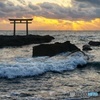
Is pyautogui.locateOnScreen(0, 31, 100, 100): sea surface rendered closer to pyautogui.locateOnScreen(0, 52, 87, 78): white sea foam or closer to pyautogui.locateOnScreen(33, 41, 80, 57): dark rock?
pyautogui.locateOnScreen(0, 52, 87, 78): white sea foam

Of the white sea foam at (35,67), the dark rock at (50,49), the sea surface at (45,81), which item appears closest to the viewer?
the sea surface at (45,81)

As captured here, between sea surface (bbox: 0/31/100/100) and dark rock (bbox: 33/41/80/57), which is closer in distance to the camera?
sea surface (bbox: 0/31/100/100)

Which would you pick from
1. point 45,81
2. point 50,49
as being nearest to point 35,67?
point 45,81

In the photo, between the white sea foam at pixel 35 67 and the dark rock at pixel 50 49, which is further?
the dark rock at pixel 50 49

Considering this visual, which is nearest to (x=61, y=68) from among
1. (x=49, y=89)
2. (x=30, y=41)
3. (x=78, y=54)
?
(x=78, y=54)

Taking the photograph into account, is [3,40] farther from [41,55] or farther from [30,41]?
[41,55]

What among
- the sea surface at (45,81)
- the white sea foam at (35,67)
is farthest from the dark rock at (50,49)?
the sea surface at (45,81)

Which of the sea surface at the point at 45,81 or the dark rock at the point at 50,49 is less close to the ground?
the dark rock at the point at 50,49

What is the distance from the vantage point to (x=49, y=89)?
15.7 metres

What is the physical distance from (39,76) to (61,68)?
11.4 feet

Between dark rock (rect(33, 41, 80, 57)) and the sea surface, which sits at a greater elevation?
dark rock (rect(33, 41, 80, 57))

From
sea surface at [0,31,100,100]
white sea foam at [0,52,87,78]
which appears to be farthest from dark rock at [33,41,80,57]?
sea surface at [0,31,100,100]

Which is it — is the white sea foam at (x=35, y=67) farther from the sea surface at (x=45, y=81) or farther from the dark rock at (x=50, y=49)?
the dark rock at (x=50, y=49)

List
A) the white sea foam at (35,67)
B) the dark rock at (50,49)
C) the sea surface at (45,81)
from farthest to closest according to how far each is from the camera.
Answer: the dark rock at (50,49) → the white sea foam at (35,67) → the sea surface at (45,81)
